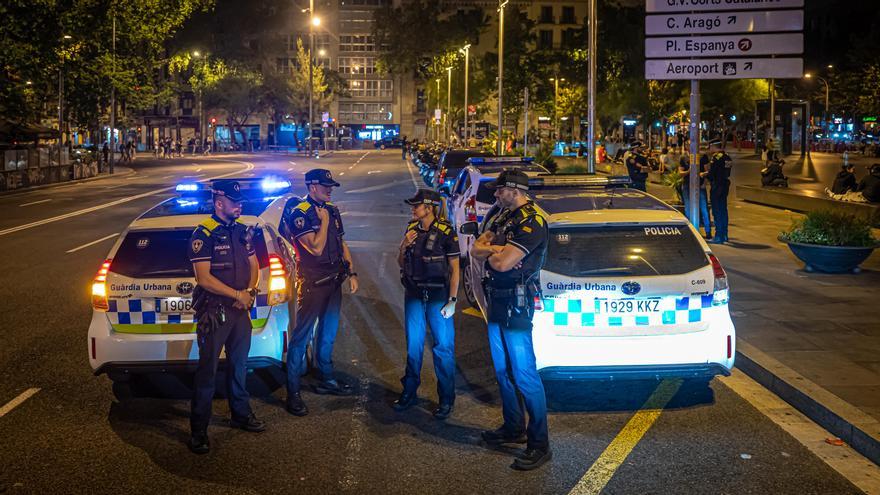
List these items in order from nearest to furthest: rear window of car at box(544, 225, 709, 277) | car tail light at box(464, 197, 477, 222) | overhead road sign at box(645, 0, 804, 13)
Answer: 1. rear window of car at box(544, 225, 709, 277)
2. overhead road sign at box(645, 0, 804, 13)
3. car tail light at box(464, 197, 477, 222)

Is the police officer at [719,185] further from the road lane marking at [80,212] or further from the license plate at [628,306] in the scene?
the road lane marking at [80,212]

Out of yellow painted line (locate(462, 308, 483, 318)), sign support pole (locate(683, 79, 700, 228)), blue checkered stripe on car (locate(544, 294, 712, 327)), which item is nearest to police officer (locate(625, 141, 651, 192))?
sign support pole (locate(683, 79, 700, 228))

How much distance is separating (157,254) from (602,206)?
358cm

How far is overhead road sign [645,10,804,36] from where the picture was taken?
1218 centimetres

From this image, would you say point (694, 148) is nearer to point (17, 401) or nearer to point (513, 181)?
point (513, 181)

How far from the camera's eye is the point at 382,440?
630cm

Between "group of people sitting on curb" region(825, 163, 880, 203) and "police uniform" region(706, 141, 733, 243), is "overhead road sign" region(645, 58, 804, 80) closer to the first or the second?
"police uniform" region(706, 141, 733, 243)

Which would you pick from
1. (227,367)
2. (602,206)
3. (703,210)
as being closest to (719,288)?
(602,206)

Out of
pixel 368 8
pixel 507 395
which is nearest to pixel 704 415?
pixel 507 395

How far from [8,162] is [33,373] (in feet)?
108

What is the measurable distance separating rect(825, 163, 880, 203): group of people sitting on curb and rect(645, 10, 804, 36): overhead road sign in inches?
348

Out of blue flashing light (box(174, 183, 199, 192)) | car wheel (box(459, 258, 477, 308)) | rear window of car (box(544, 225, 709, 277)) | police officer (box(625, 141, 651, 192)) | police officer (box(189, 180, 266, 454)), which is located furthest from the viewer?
police officer (box(625, 141, 651, 192))

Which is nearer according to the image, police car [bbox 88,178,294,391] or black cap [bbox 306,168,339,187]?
police car [bbox 88,178,294,391]

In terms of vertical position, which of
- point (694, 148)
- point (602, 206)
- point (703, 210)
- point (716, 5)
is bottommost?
point (703, 210)
